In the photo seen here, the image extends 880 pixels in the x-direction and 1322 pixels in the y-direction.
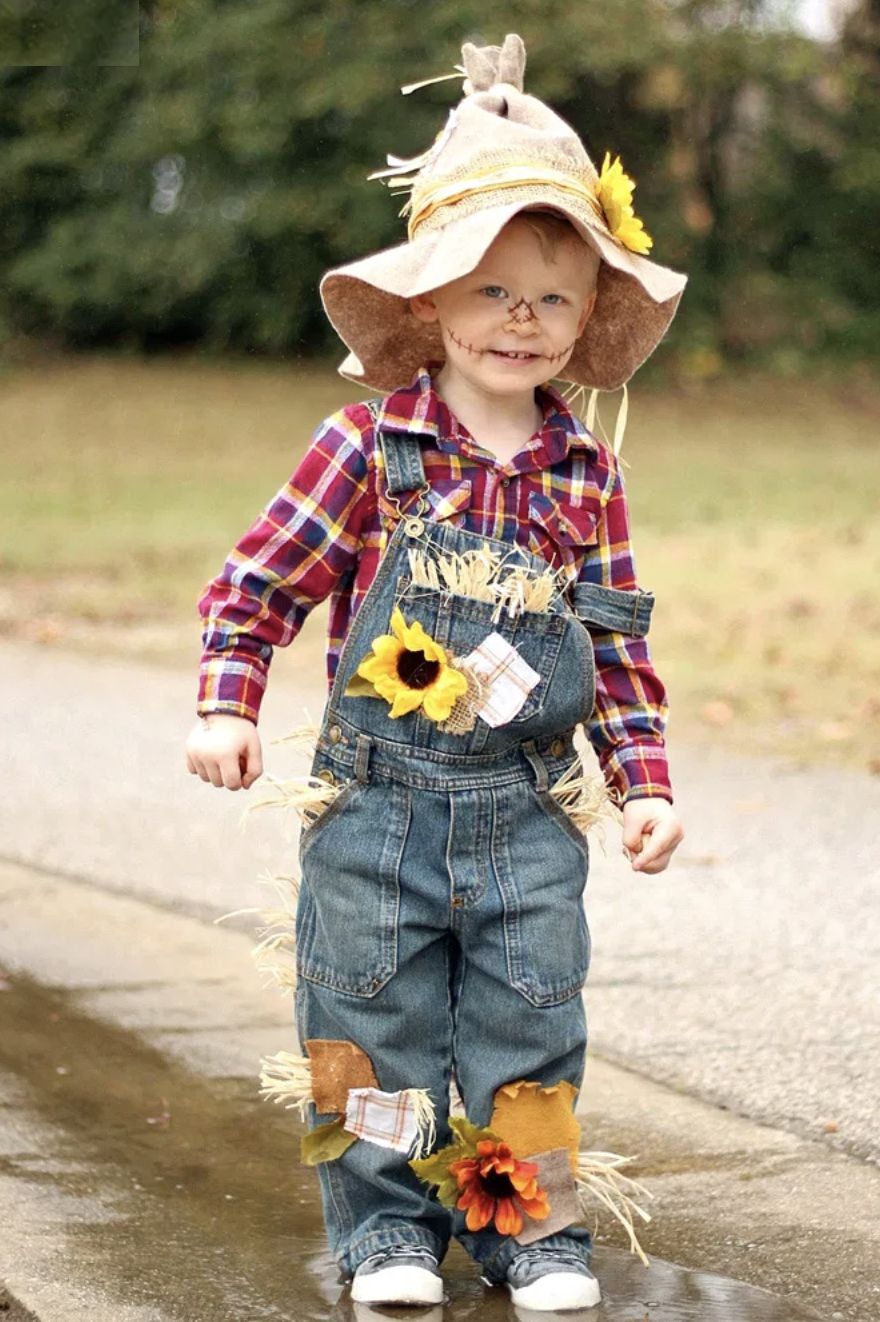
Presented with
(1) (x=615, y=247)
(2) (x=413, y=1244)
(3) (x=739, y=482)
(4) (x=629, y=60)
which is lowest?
(2) (x=413, y=1244)

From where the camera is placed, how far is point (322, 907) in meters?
2.70

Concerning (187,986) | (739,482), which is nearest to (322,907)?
(187,986)

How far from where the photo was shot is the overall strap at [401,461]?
2672mm

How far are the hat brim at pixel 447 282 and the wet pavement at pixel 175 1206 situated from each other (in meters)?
1.30

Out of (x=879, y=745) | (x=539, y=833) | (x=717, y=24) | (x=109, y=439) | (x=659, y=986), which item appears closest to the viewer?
(x=539, y=833)

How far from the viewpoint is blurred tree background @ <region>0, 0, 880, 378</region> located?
19422 mm

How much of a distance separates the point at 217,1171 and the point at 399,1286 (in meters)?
0.72

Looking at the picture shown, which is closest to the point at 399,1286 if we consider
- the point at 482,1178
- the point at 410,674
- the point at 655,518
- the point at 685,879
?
the point at 482,1178

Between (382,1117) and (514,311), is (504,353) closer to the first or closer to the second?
(514,311)

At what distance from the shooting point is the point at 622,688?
281 centimetres

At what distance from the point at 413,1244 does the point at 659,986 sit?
1627 millimetres

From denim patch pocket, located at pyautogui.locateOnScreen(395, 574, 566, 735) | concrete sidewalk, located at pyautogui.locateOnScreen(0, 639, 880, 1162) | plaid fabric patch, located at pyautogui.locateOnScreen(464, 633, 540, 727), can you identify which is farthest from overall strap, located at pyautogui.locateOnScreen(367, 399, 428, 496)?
concrete sidewalk, located at pyautogui.locateOnScreen(0, 639, 880, 1162)

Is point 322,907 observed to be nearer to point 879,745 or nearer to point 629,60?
point 879,745

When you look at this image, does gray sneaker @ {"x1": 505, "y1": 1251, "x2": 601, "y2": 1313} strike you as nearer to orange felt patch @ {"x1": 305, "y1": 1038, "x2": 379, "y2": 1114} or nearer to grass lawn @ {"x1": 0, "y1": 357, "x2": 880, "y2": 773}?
orange felt patch @ {"x1": 305, "y1": 1038, "x2": 379, "y2": 1114}
